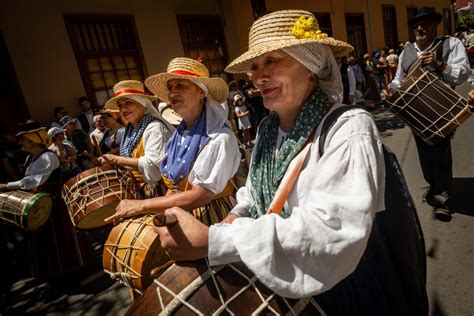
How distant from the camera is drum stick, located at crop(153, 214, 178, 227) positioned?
42.1 inches

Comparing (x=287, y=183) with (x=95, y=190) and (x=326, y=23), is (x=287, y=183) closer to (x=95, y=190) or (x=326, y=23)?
(x=95, y=190)

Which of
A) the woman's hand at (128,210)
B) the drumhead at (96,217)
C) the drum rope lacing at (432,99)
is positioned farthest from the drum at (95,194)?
the drum rope lacing at (432,99)

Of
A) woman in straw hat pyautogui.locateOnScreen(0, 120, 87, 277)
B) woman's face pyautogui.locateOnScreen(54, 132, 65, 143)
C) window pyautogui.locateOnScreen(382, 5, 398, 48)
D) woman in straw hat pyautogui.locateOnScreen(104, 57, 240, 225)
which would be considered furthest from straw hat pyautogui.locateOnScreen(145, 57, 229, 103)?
window pyautogui.locateOnScreen(382, 5, 398, 48)

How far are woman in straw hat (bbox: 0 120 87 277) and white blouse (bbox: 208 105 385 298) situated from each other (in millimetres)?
3406

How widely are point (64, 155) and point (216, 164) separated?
142 inches

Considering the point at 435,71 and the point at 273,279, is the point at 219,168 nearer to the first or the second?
the point at 273,279

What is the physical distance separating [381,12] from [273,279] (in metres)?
23.3

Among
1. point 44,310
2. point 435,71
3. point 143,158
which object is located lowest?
point 44,310

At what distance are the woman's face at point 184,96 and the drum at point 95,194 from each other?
87 centimetres

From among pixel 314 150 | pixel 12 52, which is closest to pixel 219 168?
pixel 314 150

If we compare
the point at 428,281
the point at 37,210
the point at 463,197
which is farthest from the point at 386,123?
the point at 37,210

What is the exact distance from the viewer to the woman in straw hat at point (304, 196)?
0.98 metres

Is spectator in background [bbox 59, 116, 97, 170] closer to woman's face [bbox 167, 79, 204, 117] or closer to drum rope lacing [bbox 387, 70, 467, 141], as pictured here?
woman's face [bbox 167, 79, 204, 117]

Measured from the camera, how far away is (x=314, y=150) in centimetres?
125
